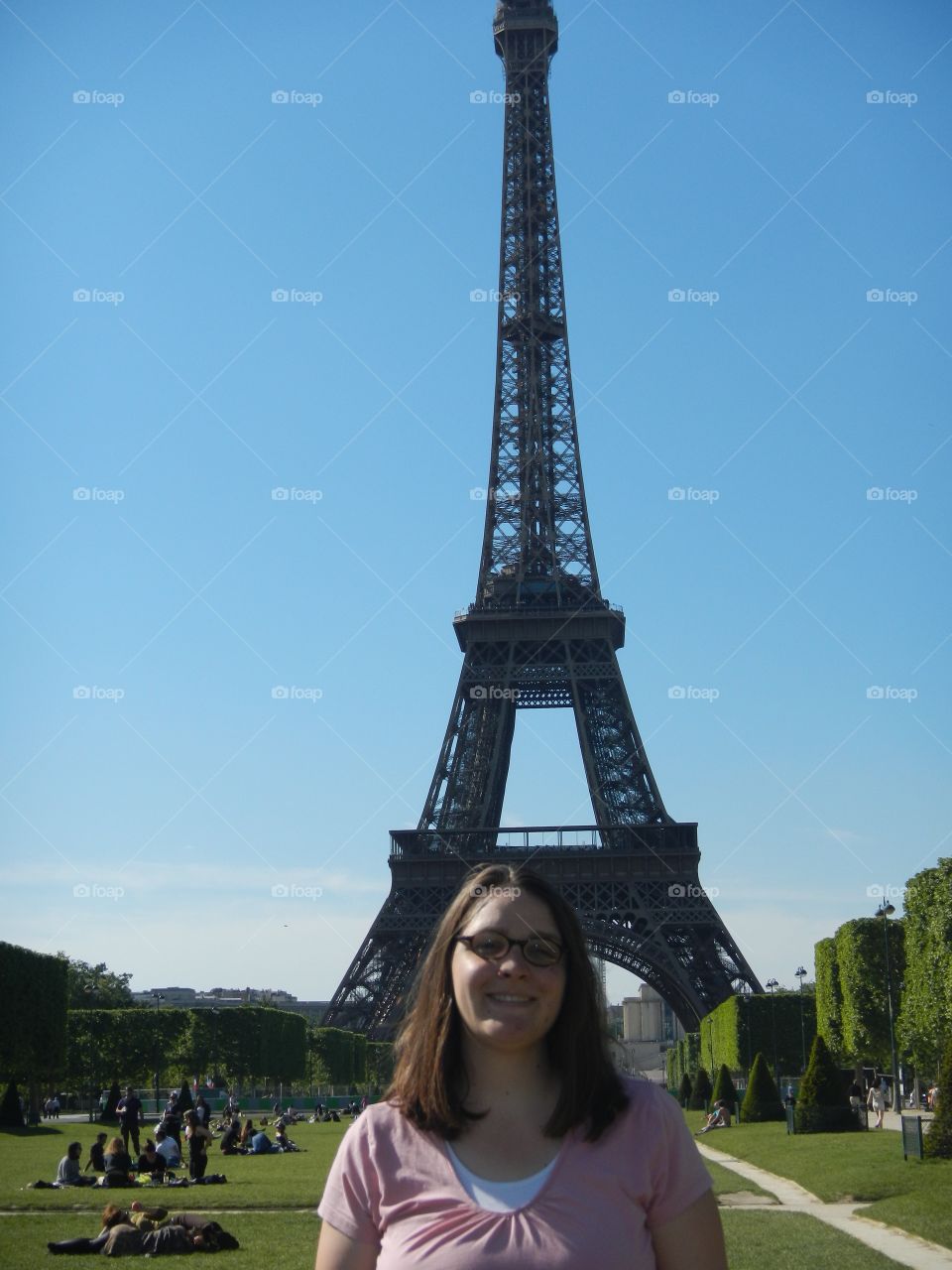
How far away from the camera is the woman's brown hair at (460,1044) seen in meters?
4.11

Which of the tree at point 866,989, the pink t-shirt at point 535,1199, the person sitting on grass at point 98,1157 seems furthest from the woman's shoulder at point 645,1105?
the tree at point 866,989

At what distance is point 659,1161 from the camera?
404 cm

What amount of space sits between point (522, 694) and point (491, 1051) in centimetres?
7670

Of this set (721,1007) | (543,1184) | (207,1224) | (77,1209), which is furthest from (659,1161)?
(721,1007)

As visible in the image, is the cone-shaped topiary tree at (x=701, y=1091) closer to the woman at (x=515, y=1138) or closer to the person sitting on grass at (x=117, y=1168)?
the person sitting on grass at (x=117, y=1168)

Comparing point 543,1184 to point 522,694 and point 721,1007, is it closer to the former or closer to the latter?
point 721,1007

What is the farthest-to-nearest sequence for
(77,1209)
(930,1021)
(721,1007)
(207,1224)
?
(721,1007) < (930,1021) < (77,1209) < (207,1224)

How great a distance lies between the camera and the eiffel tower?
7250 cm

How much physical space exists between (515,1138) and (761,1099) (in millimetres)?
48992

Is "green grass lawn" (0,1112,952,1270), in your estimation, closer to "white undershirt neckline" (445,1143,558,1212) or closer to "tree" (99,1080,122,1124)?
"white undershirt neckline" (445,1143,558,1212)

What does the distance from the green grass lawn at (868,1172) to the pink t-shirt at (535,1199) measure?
15.2 m

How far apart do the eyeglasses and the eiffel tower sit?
63521 millimetres

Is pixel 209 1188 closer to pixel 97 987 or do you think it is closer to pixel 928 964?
pixel 928 964

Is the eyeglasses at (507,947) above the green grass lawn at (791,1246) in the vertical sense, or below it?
above
